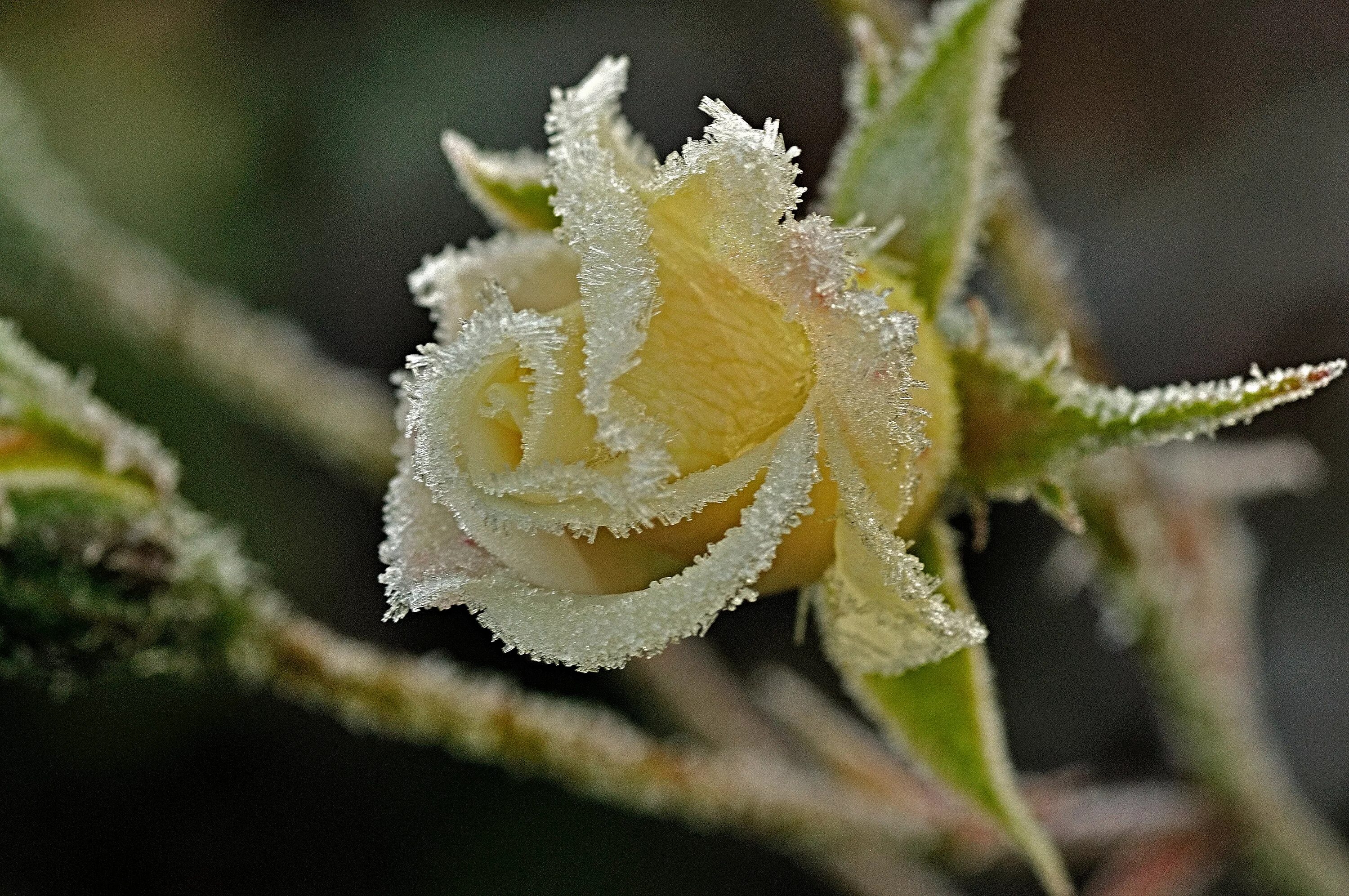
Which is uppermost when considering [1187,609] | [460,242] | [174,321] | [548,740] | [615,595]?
[460,242]

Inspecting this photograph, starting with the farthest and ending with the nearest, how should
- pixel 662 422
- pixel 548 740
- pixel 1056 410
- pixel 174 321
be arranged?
pixel 174 321 → pixel 548 740 → pixel 1056 410 → pixel 662 422

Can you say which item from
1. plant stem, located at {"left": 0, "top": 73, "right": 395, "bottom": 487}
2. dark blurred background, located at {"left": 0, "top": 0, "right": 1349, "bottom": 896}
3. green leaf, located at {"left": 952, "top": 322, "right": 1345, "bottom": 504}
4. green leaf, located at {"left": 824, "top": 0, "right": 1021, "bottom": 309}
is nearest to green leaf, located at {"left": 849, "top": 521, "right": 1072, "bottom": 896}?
green leaf, located at {"left": 952, "top": 322, "right": 1345, "bottom": 504}

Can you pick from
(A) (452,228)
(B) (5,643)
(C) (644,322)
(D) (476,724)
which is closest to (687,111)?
(A) (452,228)

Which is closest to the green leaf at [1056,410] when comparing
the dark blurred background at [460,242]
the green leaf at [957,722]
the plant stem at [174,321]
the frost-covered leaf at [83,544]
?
the green leaf at [957,722]

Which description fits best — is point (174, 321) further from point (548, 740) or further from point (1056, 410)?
point (1056, 410)

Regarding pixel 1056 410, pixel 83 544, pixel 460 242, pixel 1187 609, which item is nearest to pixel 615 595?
pixel 1056 410

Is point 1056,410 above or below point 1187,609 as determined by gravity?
below

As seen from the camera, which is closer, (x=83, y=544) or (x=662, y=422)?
(x=662, y=422)
